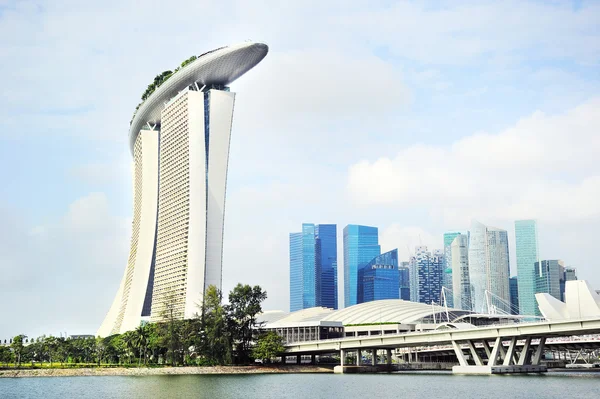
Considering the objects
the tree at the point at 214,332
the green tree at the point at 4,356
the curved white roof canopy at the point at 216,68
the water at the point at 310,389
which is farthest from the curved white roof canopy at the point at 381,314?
the water at the point at 310,389

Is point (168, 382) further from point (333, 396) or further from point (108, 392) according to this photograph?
point (333, 396)

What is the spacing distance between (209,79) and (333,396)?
315ft

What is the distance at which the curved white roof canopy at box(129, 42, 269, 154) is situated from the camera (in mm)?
139625

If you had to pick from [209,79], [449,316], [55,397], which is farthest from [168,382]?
[449,316]

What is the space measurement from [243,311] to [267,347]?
277 inches

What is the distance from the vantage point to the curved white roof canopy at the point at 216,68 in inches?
5497

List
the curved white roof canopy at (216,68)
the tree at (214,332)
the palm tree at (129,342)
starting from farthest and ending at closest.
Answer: the curved white roof canopy at (216,68), the palm tree at (129,342), the tree at (214,332)

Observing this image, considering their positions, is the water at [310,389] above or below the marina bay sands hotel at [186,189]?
below

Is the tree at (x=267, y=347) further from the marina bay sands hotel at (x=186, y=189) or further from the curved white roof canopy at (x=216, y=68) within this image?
the curved white roof canopy at (x=216, y=68)

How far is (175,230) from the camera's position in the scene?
148 metres

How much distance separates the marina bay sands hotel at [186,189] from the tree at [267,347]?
19612mm

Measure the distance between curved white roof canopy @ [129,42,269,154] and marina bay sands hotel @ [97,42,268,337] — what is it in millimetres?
195

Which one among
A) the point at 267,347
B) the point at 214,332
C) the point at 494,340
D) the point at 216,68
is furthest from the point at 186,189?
the point at 494,340

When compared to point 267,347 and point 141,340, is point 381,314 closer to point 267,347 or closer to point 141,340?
point 267,347
